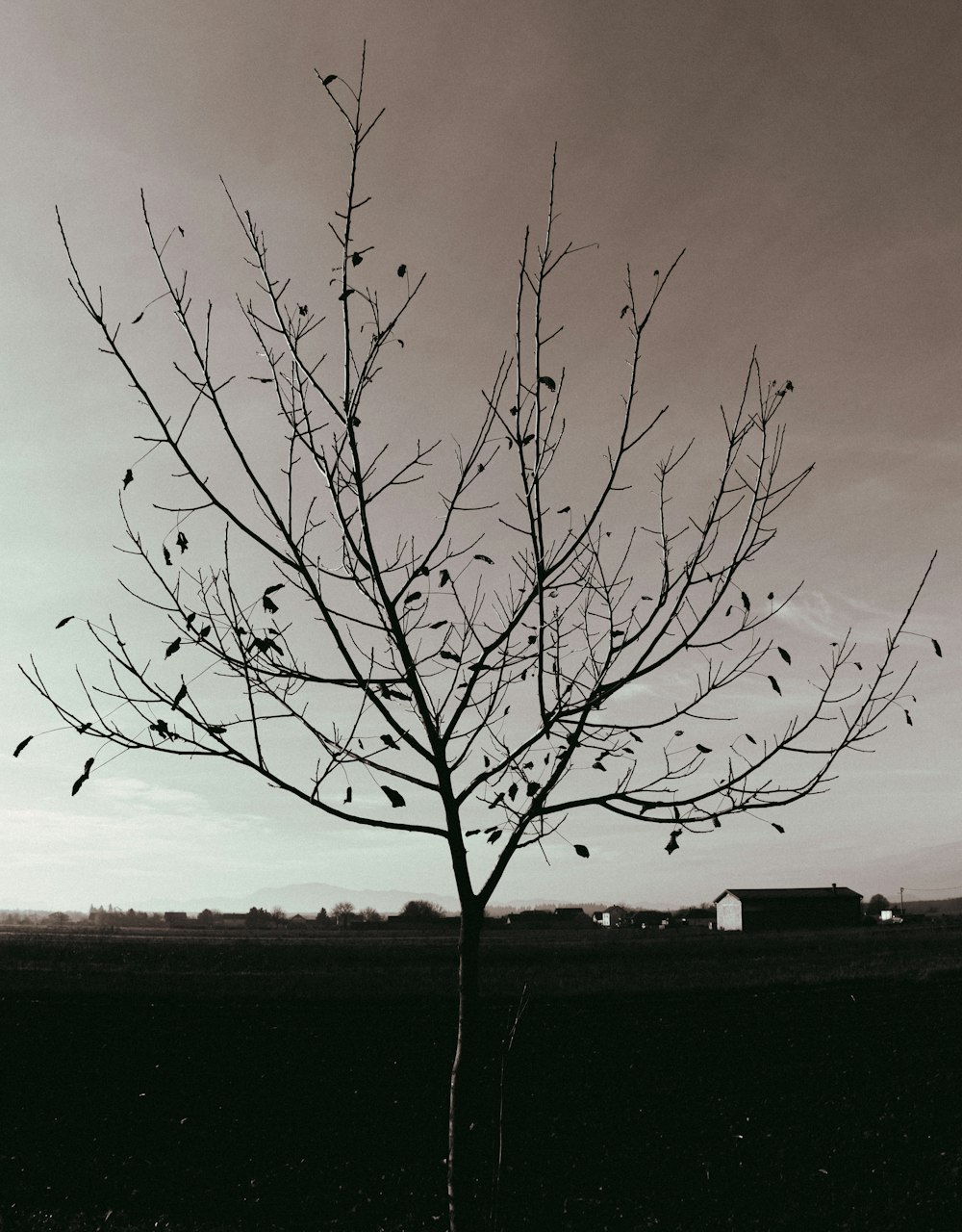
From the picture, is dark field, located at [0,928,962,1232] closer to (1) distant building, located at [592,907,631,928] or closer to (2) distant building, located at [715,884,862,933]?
(2) distant building, located at [715,884,862,933]

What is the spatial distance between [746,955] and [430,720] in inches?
Result: 2035

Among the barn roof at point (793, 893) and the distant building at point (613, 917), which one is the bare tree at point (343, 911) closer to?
the distant building at point (613, 917)

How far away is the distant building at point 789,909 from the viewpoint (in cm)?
8681

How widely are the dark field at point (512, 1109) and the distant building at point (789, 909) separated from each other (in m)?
60.9

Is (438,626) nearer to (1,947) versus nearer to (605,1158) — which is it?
(605,1158)

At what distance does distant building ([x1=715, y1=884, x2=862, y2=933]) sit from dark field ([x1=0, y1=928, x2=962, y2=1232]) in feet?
200

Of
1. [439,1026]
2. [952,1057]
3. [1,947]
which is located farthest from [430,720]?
[1,947]

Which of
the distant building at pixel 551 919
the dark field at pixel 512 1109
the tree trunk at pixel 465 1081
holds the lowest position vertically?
the dark field at pixel 512 1109

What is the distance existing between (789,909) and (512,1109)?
82363 millimetres

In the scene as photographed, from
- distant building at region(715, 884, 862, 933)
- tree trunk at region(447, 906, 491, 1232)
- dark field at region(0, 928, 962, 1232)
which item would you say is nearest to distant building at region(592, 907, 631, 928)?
distant building at region(715, 884, 862, 933)

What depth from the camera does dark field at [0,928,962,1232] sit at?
34.9 ft

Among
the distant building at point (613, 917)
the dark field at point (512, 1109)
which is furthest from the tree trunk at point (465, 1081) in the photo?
the distant building at point (613, 917)

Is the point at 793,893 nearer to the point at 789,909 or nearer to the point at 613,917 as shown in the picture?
the point at 789,909

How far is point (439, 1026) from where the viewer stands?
2233 cm
